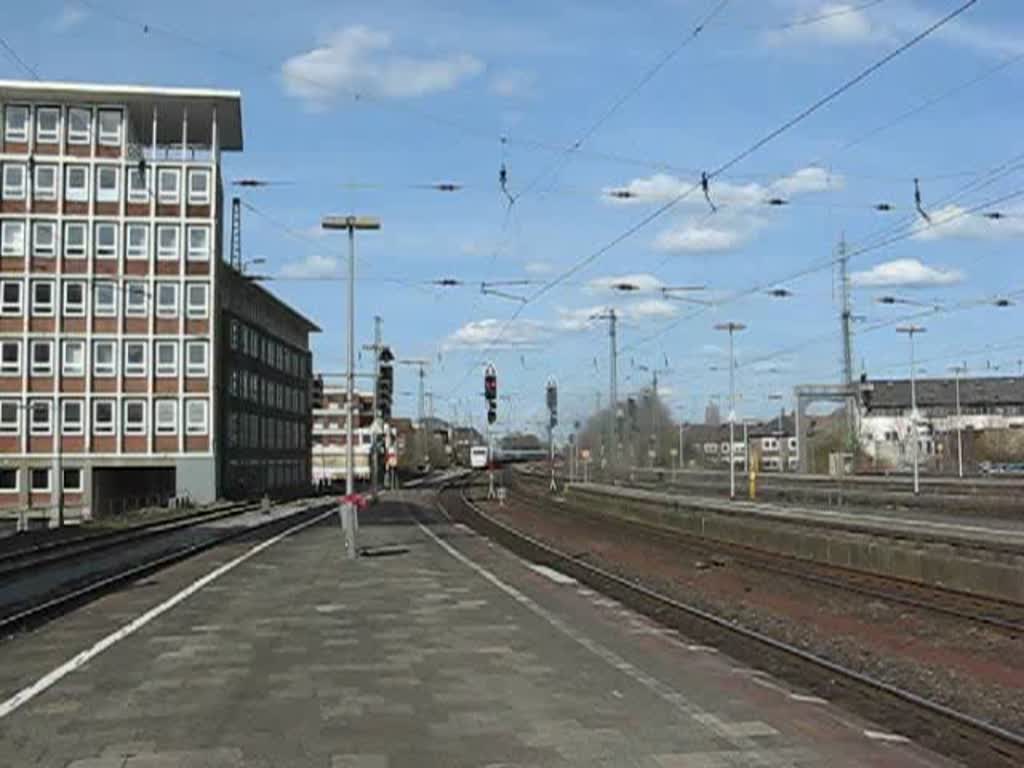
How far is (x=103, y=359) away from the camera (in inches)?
2768

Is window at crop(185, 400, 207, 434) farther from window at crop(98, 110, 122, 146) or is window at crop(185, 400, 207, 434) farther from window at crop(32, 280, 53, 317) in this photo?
window at crop(98, 110, 122, 146)

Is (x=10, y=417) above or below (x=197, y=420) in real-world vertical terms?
above

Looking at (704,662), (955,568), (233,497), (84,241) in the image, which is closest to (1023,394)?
(233,497)

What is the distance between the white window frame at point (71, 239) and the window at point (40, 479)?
38.8ft

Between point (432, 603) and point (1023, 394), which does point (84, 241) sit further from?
point (1023, 394)

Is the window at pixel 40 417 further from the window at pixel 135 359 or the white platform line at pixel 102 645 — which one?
the white platform line at pixel 102 645

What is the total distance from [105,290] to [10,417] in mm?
8674

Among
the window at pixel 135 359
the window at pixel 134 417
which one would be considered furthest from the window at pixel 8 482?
the window at pixel 135 359

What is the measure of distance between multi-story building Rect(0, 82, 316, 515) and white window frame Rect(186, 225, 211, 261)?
8 cm

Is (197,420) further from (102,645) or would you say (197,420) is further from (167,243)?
(102,645)

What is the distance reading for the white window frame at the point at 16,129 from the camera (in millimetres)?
68375

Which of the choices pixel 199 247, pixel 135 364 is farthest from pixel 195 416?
pixel 199 247

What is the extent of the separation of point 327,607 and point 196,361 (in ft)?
185

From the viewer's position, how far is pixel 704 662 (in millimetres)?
12750
